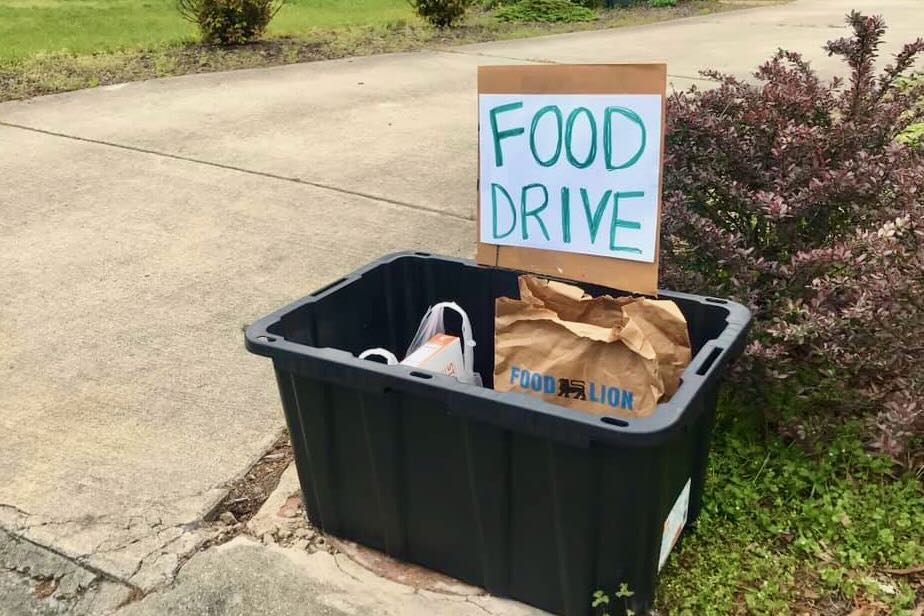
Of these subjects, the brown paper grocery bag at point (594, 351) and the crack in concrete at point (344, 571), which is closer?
the brown paper grocery bag at point (594, 351)

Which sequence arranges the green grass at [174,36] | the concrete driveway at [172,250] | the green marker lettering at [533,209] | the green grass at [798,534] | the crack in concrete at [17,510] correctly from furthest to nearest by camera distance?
the green grass at [174,36]
the concrete driveway at [172,250]
the crack in concrete at [17,510]
the green marker lettering at [533,209]
the green grass at [798,534]

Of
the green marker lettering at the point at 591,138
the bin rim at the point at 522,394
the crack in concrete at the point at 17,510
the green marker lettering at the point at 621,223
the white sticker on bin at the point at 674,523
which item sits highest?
the green marker lettering at the point at 591,138

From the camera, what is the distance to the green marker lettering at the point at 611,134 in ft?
6.37

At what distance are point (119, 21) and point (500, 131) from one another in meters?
13.1

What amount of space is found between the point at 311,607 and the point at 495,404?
73cm

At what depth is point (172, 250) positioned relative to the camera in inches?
158

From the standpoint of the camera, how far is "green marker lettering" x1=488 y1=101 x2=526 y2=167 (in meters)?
2.08

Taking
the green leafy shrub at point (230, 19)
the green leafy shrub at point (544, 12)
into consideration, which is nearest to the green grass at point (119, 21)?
the green leafy shrub at point (230, 19)

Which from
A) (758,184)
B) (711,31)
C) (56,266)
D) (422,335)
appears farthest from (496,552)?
(711,31)

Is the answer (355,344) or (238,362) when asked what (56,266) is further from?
(355,344)

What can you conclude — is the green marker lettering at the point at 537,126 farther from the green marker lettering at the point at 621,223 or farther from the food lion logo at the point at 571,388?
the food lion logo at the point at 571,388

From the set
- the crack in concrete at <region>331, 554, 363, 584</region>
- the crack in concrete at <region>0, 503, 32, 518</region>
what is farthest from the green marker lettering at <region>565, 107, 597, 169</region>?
the crack in concrete at <region>0, 503, 32, 518</region>

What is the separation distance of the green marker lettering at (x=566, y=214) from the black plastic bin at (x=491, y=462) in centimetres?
18

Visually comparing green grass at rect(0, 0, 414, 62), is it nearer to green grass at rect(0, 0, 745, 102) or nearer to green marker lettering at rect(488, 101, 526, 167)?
green grass at rect(0, 0, 745, 102)
